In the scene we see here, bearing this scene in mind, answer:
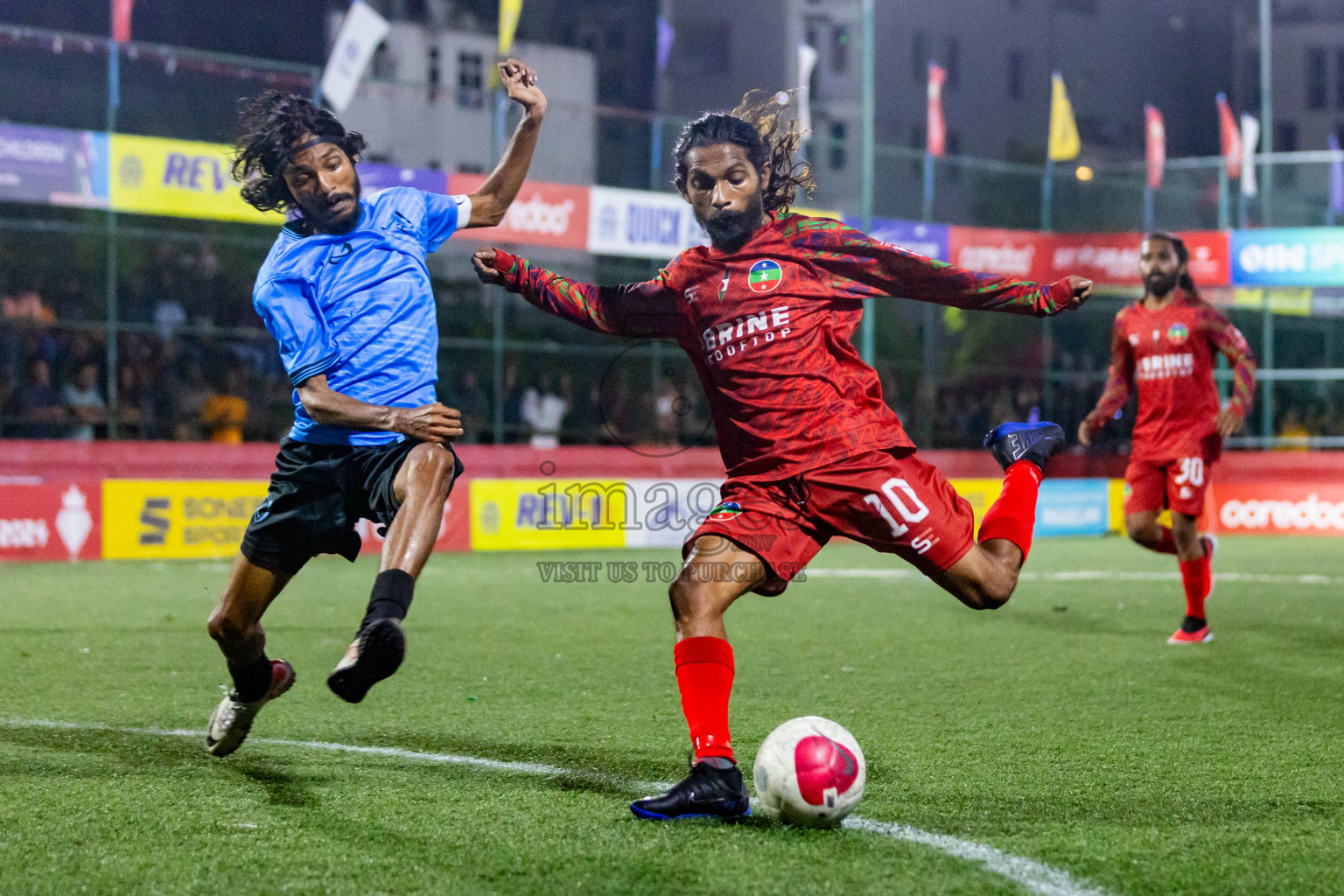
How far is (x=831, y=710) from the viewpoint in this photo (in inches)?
217

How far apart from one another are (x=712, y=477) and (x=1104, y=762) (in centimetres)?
1207

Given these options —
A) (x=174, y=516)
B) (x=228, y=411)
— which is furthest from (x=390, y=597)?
(x=228, y=411)

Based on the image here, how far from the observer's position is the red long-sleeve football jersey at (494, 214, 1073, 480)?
4.13 metres

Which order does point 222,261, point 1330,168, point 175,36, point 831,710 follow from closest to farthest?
point 831,710 → point 222,261 → point 1330,168 → point 175,36

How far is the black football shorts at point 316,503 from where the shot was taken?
421 cm

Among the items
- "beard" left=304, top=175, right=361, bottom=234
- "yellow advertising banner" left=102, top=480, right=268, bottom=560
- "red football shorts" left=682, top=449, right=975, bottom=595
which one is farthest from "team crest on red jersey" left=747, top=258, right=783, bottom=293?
"yellow advertising banner" left=102, top=480, right=268, bottom=560

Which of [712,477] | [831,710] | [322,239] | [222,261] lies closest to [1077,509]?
[712,477]

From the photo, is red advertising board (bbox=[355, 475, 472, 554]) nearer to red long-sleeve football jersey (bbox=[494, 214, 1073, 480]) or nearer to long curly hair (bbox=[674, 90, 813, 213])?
long curly hair (bbox=[674, 90, 813, 213])

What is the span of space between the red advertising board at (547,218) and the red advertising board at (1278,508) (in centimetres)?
965

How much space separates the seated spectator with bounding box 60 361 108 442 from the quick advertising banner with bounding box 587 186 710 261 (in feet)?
20.8

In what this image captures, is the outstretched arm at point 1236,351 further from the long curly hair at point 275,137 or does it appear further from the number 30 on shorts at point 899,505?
the long curly hair at point 275,137

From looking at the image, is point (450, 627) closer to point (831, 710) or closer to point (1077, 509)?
point (831, 710)

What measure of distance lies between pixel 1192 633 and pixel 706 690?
196 inches

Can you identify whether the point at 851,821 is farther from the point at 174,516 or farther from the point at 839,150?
the point at 839,150
